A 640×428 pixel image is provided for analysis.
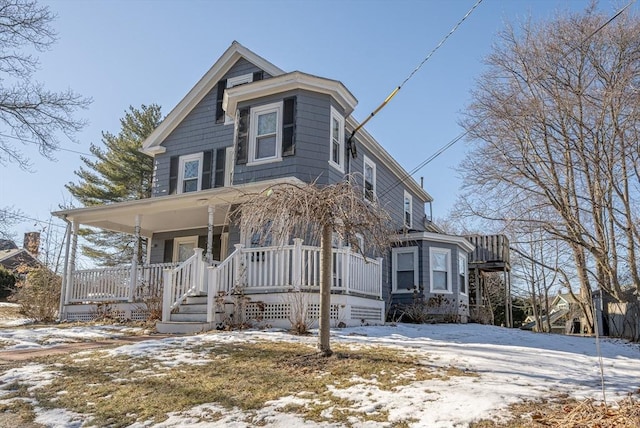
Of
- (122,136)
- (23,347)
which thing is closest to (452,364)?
(23,347)

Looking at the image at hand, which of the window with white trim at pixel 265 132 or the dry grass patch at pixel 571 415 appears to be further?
the window with white trim at pixel 265 132

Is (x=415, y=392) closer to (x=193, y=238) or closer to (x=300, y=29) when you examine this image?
(x=300, y=29)

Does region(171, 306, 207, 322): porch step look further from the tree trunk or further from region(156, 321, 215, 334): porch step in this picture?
the tree trunk

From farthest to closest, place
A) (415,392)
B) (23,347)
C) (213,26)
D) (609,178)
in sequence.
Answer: (213,26) < (609,178) < (23,347) < (415,392)

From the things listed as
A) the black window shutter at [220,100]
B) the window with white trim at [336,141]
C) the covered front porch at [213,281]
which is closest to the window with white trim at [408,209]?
the window with white trim at [336,141]

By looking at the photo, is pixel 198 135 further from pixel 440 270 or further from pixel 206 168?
pixel 440 270

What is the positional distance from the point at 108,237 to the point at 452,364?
27922mm

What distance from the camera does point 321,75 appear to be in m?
13.1

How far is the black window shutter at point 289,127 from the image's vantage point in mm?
12840

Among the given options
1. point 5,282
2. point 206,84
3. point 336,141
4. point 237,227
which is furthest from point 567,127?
point 5,282

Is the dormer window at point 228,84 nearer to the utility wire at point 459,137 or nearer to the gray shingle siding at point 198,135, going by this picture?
the gray shingle siding at point 198,135

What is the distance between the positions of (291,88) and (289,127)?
41.2 inches

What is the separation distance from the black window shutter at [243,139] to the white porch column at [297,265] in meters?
3.75

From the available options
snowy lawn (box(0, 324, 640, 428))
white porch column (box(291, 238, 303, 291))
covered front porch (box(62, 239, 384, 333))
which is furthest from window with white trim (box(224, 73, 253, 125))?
snowy lawn (box(0, 324, 640, 428))
